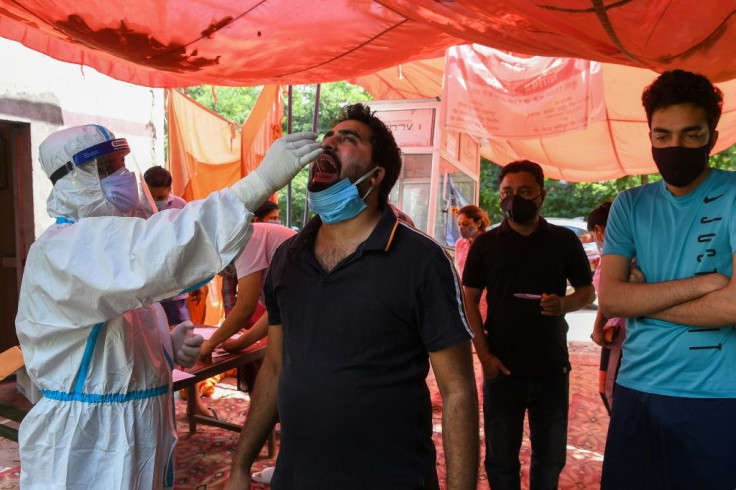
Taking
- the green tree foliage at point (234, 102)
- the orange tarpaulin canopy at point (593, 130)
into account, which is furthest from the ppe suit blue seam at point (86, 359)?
the green tree foliage at point (234, 102)

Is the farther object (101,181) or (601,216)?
(601,216)

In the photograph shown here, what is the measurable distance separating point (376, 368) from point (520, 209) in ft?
5.91

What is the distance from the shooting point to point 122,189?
2172 millimetres

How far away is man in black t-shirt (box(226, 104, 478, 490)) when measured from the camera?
5.87 feet

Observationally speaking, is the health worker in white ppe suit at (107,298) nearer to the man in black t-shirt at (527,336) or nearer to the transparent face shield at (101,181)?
the transparent face shield at (101,181)

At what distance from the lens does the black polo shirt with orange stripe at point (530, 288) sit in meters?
3.20

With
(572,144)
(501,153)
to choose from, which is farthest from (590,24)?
(501,153)

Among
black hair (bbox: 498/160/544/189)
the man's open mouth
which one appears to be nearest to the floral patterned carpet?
black hair (bbox: 498/160/544/189)

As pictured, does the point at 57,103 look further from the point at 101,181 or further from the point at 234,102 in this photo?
the point at 234,102

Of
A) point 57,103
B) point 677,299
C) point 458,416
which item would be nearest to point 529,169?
point 677,299

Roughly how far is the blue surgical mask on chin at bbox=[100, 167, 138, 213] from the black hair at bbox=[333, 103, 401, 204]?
80cm

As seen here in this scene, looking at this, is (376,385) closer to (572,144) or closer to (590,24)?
(590,24)

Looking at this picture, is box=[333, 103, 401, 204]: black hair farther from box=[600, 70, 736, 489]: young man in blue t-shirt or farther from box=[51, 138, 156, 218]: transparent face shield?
box=[600, 70, 736, 489]: young man in blue t-shirt

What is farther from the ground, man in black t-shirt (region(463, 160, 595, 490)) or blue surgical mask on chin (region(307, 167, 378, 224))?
blue surgical mask on chin (region(307, 167, 378, 224))
